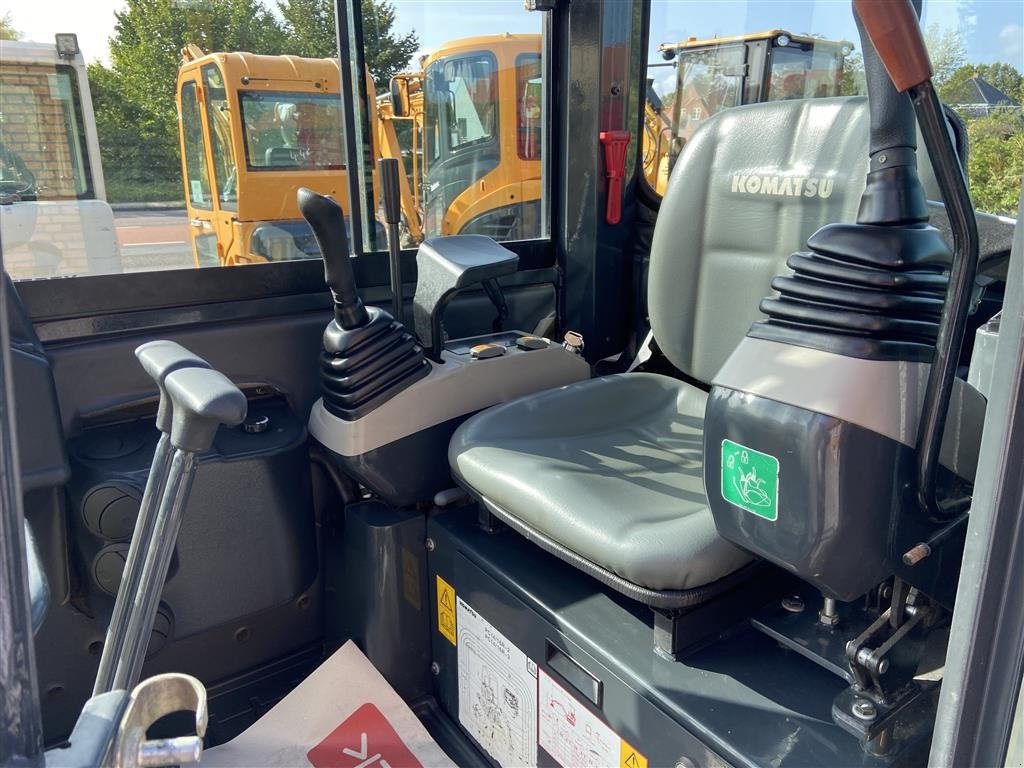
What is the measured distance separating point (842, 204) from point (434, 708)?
116cm

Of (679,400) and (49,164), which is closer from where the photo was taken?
(49,164)

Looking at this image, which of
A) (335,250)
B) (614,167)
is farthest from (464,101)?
(335,250)

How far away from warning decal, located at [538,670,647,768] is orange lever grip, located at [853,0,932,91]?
83cm

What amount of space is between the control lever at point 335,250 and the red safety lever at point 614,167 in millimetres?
786

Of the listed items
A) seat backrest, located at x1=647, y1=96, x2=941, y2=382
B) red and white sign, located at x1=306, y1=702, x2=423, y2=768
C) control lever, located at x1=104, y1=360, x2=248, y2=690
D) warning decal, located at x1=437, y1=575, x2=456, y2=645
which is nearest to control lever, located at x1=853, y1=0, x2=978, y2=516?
seat backrest, located at x1=647, y1=96, x2=941, y2=382

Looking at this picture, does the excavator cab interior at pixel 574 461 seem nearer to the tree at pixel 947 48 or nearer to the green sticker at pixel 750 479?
the green sticker at pixel 750 479

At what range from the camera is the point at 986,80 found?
1.28 metres

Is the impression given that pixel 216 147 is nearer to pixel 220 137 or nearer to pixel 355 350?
pixel 220 137

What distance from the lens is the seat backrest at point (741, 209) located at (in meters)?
1.26

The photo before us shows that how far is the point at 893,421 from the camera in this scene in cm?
75

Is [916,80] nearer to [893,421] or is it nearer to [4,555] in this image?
[893,421]

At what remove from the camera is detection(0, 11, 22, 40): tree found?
1.30 metres

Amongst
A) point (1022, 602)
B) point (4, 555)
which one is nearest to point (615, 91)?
point (1022, 602)

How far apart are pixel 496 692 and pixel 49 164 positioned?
1.16 meters
